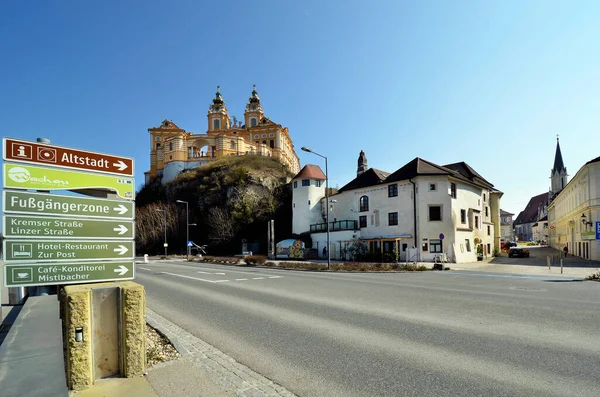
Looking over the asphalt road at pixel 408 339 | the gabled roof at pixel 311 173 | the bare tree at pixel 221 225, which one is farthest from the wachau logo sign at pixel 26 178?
the bare tree at pixel 221 225

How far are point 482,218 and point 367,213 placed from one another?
45.9 feet

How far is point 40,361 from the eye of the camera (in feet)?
11.0

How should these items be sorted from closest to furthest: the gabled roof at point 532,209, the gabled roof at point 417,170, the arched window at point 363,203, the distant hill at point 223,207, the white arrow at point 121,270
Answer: the white arrow at point 121,270
the gabled roof at point 417,170
the arched window at point 363,203
the distant hill at point 223,207
the gabled roof at point 532,209

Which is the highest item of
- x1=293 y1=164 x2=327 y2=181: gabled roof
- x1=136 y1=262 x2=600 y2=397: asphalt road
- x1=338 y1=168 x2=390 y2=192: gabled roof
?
x1=293 y1=164 x2=327 y2=181: gabled roof

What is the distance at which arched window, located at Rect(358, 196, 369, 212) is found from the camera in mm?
39072

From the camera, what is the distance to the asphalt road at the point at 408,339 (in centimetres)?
455

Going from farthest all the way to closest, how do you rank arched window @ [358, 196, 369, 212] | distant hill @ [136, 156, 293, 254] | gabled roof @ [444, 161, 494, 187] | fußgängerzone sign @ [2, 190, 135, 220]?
distant hill @ [136, 156, 293, 254]
gabled roof @ [444, 161, 494, 187]
arched window @ [358, 196, 369, 212]
fußgängerzone sign @ [2, 190, 135, 220]

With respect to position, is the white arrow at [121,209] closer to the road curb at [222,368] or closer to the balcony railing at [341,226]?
the road curb at [222,368]

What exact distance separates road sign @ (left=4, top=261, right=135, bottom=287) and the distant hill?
4945 centimetres

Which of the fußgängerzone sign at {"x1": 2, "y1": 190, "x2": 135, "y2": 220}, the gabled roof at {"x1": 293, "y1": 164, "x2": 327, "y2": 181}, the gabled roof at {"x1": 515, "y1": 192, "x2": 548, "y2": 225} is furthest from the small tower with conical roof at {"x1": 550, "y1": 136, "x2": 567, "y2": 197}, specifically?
the fußgängerzone sign at {"x1": 2, "y1": 190, "x2": 135, "y2": 220}

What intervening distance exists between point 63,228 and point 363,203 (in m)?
36.9

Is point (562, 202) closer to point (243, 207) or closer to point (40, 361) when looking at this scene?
point (243, 207)

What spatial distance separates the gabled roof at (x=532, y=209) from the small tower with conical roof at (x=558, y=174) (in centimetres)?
2438

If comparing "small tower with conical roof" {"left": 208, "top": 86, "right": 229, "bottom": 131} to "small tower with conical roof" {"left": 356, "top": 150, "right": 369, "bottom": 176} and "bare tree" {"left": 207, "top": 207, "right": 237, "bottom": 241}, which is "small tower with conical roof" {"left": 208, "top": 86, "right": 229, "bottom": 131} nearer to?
"bare tree" {"left": 207, "top": 207, "right": 237, "bottom": 241}
